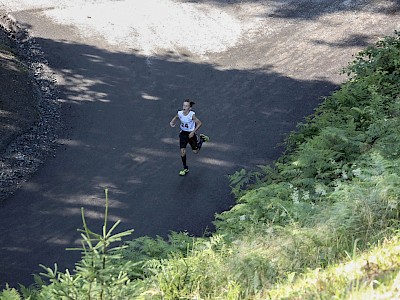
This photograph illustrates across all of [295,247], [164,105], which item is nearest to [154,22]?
[164,105]

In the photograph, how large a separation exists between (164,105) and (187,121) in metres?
3.24

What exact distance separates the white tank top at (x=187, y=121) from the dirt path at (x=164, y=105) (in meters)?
1.04

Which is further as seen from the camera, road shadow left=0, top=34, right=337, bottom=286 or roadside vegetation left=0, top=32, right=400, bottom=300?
road shadow left=0, top=34, right=337, bottom=286

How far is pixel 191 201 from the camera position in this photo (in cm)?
1181

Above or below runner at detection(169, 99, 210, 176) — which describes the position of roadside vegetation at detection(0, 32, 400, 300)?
below

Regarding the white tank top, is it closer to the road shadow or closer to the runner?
the runner

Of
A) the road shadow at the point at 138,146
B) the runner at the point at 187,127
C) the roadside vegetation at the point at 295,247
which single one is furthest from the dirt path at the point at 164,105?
the roadside vegetation at the point at 295,247

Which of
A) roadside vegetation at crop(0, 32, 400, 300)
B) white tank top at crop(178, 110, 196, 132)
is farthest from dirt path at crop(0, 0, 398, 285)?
roadside vegetation at crop(0, 32, 400, 300)

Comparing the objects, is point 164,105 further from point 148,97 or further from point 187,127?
point 187,127

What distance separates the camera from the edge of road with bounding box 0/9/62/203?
12.8 metres

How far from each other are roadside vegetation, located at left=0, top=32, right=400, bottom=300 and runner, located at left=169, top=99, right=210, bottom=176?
2.34 metres

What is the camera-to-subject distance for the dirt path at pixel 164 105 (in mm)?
11453

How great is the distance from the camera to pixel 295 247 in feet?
20.9

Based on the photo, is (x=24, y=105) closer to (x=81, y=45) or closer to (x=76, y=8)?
(x=81, y=45)
